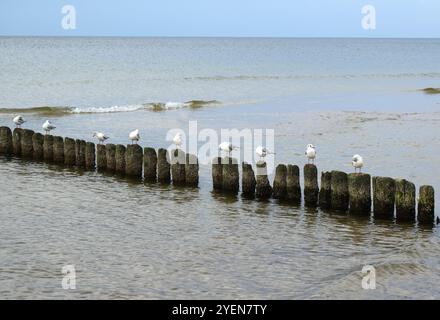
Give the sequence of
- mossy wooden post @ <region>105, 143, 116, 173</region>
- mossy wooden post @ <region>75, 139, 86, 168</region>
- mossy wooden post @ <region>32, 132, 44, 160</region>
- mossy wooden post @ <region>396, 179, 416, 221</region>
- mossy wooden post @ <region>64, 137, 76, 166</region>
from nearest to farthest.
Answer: mossy wooden post @ <region>396, 179, 416, 221</region> → mossy wooden post @ <region>105, 143, 116, 173</region> → mossy wooden post @ <region>75, 139, 86, 168</region> → mossy wooden post @ <region>64, 137, 76, 166</region> → mossy wooden post @ <region>32, 132, 44, 160</region>

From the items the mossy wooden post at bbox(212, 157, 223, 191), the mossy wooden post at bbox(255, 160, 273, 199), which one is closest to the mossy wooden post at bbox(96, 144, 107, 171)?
the mossy wooden post at bbox(212, 157, 223, 191)

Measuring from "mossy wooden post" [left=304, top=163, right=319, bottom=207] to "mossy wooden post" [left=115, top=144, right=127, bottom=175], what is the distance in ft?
16.3

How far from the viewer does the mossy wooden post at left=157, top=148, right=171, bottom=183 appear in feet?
54.2

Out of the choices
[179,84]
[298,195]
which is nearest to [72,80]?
[179,84]

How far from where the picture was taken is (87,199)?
15.2m

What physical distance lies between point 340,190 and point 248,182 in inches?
81.2

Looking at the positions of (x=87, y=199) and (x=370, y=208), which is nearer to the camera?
(x=370, y=208)

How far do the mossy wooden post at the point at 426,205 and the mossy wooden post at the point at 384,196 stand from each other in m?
0.54

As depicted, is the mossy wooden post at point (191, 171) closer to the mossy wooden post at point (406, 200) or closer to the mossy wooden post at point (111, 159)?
the mossy wooden post at point (111, 159)

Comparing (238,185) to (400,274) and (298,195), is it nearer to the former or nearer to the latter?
(298,195)

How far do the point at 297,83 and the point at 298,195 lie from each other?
40.6 meters

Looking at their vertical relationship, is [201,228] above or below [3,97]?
below

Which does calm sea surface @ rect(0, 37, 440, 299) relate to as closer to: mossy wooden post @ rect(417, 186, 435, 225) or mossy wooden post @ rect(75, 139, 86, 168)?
mossy wooden post @ rect(417, 186, 435, 225)
